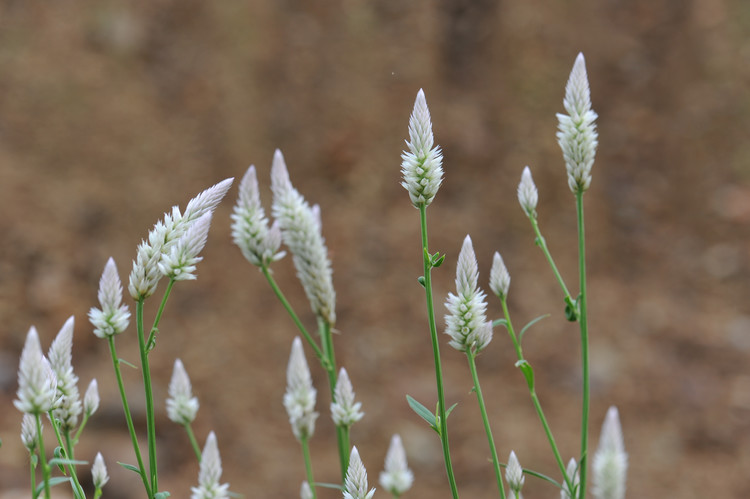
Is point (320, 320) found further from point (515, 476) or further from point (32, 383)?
point (32, 383)

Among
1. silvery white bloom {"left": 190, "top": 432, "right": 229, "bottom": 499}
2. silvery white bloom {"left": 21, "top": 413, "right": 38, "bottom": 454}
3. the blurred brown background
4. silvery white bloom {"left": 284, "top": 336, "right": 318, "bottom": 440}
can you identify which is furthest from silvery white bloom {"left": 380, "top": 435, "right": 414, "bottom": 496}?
the blurred brown background

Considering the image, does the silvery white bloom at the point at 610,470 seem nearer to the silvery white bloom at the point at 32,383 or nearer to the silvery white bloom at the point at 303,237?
the silvery white bloom at the point at 303,237

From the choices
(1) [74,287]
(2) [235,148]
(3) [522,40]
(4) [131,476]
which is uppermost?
(3) [522,40]

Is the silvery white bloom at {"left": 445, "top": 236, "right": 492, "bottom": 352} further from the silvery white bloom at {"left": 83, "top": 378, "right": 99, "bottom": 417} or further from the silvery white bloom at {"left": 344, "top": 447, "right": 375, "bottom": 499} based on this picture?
the silvery white bloom at {"left": 83, "top": 378, "right": 99, "bottom": 417}

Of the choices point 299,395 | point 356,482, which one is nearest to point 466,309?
point 356,482

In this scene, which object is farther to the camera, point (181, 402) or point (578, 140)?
point (181, 402)

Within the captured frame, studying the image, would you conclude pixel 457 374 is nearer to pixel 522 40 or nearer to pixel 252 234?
pixel 522 40

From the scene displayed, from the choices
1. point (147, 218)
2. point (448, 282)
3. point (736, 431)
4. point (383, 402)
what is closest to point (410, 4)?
point (448, 282)
